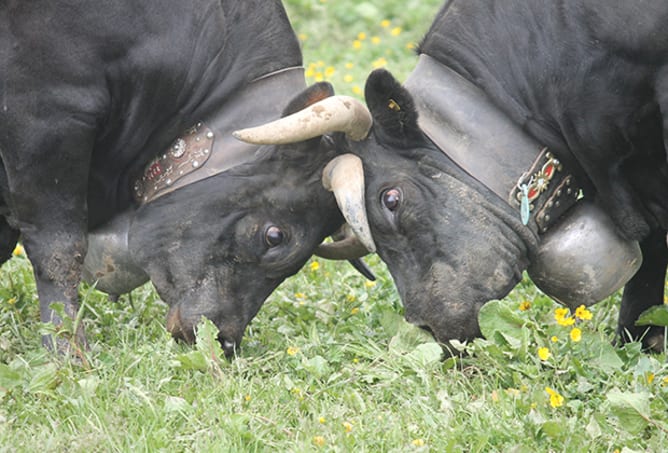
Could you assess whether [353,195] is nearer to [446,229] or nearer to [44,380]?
[446,229]

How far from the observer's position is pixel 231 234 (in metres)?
5.38

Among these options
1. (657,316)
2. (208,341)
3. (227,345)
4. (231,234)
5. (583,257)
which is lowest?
(227,345)

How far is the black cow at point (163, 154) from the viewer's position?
510cm

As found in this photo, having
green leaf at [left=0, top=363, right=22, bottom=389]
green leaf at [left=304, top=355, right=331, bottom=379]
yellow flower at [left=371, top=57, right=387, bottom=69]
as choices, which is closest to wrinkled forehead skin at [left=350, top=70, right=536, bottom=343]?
green leaf at [left=304, top=355, right=331, bottom=379]

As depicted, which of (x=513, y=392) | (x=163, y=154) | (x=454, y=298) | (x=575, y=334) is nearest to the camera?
(x=513, y=392)

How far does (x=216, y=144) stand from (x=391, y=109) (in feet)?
2.52

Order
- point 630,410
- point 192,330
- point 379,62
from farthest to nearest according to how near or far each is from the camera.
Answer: point 379,62
point 192,330
point 630,410

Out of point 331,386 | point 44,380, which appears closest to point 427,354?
point 331,386

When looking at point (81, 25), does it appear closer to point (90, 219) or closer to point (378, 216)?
point (90, 219)

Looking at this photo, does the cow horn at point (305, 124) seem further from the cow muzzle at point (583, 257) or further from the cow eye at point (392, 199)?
the cow muzzle at point (583, 257)

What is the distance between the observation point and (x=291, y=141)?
5.07m

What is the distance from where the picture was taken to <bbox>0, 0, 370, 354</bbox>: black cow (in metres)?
5.10

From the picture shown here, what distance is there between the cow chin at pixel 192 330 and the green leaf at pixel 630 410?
1.72 metres

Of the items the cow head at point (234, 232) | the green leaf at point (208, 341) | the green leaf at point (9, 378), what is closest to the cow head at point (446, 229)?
the cow head at point (234, 232)
